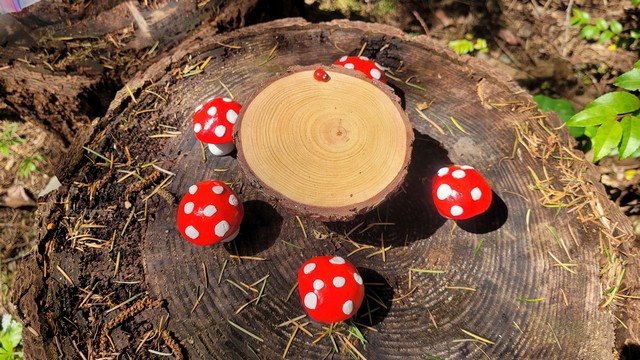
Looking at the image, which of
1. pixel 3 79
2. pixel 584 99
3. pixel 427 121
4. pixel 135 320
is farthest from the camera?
pixel 584 99

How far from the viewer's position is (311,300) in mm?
2424

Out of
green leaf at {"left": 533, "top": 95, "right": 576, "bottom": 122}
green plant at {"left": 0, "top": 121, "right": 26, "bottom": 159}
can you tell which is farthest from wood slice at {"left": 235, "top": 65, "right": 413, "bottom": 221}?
green plant at {"left": 0, "top": 121, "right": 26, "bottom": 159}

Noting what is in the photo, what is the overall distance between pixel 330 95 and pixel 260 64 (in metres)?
0.86

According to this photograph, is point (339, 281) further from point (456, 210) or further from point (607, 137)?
point (607, 137)

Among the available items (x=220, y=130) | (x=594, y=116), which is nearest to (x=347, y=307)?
(x=220, y=130)

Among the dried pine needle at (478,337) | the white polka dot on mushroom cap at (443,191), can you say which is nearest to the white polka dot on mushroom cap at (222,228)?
the white polka dot on mushroom cap at (443,191)

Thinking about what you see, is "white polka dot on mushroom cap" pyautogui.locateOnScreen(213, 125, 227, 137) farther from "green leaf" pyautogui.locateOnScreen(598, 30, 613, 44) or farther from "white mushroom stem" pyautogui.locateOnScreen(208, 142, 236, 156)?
"green leaf" pyautogui.locateOnScreen(598, 30, 613, 44)

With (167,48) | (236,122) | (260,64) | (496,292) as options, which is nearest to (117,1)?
(167,48)

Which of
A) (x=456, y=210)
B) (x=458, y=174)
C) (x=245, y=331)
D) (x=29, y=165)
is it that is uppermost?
(x=458, y=174)

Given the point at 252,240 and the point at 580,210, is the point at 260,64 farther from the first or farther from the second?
the point at 580,210

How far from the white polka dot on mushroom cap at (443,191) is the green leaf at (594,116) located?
76 centimetres

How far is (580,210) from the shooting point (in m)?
2.89

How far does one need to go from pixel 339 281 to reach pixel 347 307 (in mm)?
151

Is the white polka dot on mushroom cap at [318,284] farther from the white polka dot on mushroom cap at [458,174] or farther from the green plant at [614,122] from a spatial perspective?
the green plant at [614,122]
